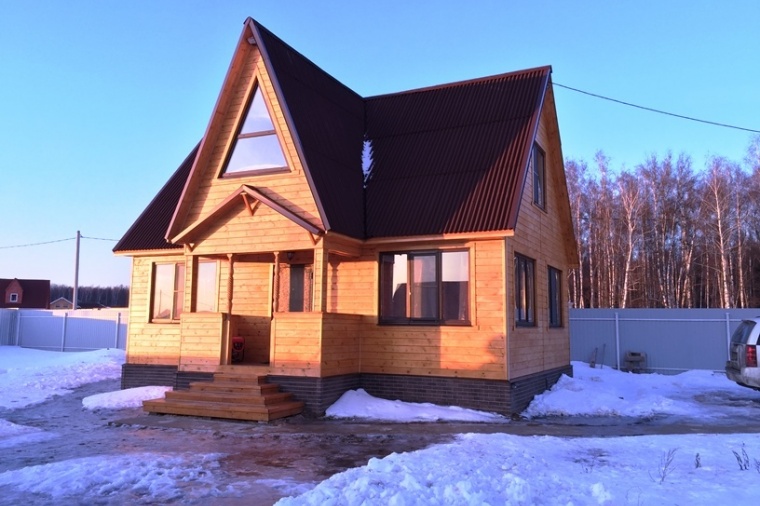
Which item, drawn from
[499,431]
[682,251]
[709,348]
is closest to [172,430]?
[499,431]

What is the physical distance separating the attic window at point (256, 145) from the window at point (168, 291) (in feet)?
12.6

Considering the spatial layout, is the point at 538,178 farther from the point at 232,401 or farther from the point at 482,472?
the point at 482,472

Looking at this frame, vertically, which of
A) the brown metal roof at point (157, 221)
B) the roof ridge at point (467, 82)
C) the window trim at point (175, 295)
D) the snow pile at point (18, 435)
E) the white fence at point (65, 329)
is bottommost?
the snow pile at point (18, 435)

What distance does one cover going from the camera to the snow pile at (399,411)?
1145 cm

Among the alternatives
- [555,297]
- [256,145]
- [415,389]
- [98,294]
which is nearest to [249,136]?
[256,145]

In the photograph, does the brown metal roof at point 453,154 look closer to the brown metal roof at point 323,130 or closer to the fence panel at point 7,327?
the brown metal roof at point 323,130

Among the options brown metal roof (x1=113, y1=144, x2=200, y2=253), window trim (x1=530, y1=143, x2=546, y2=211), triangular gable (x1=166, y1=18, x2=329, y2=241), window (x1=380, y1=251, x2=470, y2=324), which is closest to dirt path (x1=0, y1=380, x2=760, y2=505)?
window (x1=380, y1=251, x2=470, y2=324)

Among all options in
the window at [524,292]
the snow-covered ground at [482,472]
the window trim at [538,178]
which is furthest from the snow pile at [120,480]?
the window trim at [538,178]

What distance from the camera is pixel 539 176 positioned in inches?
607

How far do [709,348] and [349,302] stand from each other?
573 inches

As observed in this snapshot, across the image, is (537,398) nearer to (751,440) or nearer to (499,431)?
(499,431)

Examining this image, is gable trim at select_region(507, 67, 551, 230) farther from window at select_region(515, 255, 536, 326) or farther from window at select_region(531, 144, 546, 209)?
window at select_region(515, 255, 536, 326)

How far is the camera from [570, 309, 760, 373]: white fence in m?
21.0

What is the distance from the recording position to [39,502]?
6.16 meters
